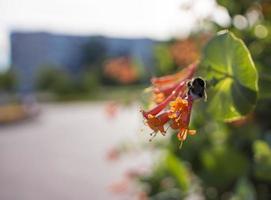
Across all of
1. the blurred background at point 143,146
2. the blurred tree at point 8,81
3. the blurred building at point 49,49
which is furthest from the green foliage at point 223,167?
the blurred building at point 49,49

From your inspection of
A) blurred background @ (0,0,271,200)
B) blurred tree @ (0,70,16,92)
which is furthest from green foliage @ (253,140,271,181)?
blurred tree @ (0,70,16,92)

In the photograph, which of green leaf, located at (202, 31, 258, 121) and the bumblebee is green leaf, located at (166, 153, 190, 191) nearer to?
green leaf, located at (202, 31, 258, 121)

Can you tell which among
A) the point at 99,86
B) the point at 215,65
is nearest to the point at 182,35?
the point at 215,65

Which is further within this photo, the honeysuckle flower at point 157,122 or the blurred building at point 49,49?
the blurred building at point 49,49

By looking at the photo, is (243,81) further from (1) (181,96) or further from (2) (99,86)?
(2) (99,86)

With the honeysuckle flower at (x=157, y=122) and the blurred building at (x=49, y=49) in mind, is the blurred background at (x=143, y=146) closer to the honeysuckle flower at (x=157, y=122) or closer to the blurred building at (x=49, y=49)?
the honeysuckle flower at (x=157, y=122)

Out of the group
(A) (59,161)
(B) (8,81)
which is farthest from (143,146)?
(B) (8,81)
